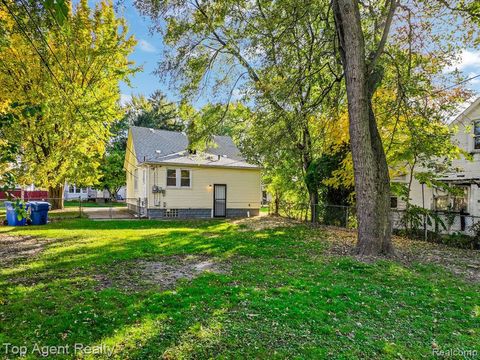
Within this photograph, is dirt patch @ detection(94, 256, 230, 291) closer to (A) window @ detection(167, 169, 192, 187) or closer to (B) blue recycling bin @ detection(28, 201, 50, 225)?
(B) blue recycling bin @ detection(28, 201, 50, 225)

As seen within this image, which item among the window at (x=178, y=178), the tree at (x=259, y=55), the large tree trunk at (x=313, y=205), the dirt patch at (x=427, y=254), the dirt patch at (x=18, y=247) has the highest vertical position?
the tree at (x=259, y=55)

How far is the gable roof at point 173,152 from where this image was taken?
60.6ft

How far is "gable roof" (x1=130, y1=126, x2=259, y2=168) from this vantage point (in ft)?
60.6

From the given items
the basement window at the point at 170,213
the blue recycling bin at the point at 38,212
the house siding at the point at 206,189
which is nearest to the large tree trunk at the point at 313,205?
the house siding at the point at 206,189

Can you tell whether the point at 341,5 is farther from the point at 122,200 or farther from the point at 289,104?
the point at 122,200

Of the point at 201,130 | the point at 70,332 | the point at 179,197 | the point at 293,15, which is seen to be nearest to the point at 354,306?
the point at 70,332

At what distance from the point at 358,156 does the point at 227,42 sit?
8.14m

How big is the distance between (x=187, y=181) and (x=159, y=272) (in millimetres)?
12832

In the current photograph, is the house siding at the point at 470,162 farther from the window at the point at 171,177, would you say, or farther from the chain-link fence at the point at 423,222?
the window at the point at 171,177

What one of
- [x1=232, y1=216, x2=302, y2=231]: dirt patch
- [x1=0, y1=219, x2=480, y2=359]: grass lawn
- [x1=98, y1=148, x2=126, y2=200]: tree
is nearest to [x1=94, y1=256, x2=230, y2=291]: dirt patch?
[x1=0, y1=219, x2=480, y2=359]: grass lawn

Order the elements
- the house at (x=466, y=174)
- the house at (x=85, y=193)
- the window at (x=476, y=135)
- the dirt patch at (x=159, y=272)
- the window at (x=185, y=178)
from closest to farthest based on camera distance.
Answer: the dirt patch at (x=159, y=272) < the house at (x=466, y=174) < the window at (x=476, y=135) < the window at (x=185, y=178) < the house at (x=85, y=193)

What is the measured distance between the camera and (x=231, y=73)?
14.3 m

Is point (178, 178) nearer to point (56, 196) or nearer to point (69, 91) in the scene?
point (69, 91)

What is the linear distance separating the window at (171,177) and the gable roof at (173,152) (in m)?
0.61
